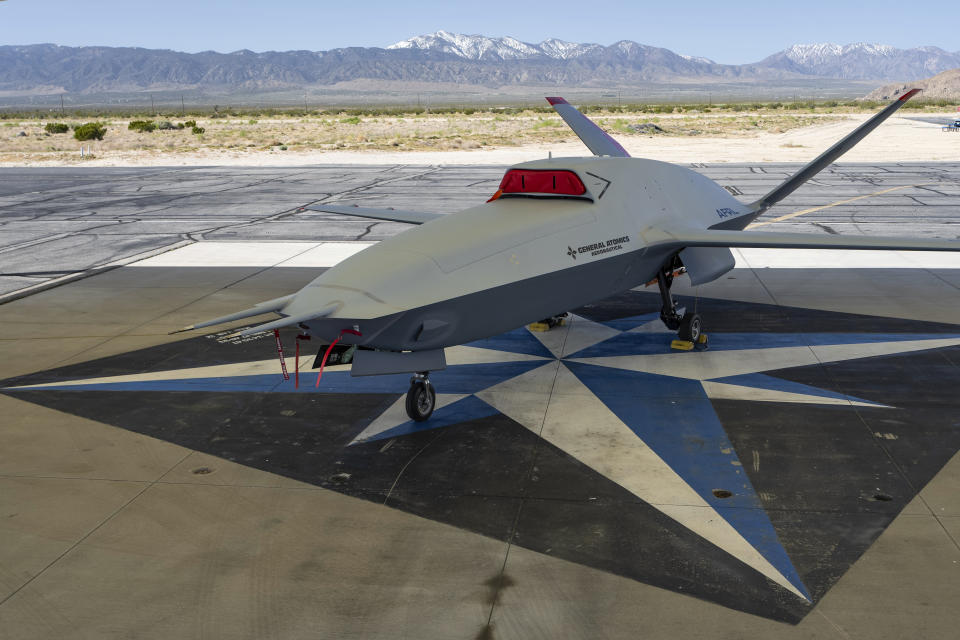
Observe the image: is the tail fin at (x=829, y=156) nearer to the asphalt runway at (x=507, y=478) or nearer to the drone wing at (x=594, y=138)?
the asphalt runway at (x=507, y=478)

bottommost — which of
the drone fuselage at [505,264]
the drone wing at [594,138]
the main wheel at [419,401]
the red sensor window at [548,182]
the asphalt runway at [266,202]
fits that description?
the main wheel at [419,401]

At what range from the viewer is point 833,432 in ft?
33.2

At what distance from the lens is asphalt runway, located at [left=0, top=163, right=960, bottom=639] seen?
22.2ft

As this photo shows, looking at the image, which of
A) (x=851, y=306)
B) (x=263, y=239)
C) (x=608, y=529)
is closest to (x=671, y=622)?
(x=608, y=529)

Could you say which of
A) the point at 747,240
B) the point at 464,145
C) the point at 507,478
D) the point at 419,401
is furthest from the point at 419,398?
the point at 464,145

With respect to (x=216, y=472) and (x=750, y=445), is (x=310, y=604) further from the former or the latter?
(x=750, y=445)

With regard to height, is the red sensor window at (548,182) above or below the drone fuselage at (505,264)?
above

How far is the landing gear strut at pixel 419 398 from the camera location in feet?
34.8

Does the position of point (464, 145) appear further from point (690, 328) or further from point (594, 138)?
point (690, 328)

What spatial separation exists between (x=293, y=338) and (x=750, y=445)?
26.8 ft

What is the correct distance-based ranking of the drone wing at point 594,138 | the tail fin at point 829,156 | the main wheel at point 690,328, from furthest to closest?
the drone wing at point 594,138
the tail fin at point 829,156
the main wheel at point 690,328

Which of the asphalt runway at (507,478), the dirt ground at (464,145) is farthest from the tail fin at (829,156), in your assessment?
the dirt ground at (464,145)

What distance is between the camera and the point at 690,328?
13602mm

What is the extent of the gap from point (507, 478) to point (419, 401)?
6.58ft
